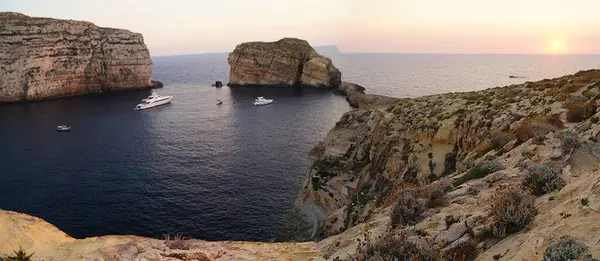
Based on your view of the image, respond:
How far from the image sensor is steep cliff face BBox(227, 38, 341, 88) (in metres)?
158

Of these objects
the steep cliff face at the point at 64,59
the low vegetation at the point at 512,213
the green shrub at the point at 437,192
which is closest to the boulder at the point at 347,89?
the steep cliff face at the point at 64,59

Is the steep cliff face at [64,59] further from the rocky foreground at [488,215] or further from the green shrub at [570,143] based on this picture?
the green shrub at [570,143]

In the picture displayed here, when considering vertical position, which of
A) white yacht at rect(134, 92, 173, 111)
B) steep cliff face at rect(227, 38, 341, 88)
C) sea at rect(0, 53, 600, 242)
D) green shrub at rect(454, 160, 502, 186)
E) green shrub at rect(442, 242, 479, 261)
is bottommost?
sea at rect(0, 53, 600, 242)

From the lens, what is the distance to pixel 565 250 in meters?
7.38

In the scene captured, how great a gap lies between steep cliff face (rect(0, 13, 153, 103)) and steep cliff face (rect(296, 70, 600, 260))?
132 m

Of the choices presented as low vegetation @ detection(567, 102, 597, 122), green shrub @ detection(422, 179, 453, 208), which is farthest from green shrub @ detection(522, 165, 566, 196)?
low vegetation @ detection(567, 102, 597, 122)

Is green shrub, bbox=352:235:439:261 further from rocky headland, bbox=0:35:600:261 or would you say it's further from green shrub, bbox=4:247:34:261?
green shrub, bbox=4:247:34:261

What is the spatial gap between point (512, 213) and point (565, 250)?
2897 millimetres

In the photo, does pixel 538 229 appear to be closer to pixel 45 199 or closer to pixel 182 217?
pixel 182 217

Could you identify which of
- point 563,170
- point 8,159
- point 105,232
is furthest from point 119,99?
point 563,170

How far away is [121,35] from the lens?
156m

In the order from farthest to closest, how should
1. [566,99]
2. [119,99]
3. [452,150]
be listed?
[119,99]
[452,150]
[566,99]

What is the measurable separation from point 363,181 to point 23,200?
145 ft

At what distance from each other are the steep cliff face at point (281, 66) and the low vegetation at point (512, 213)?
146 m
